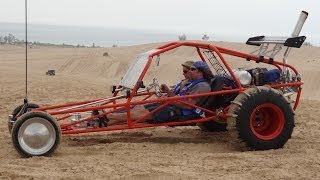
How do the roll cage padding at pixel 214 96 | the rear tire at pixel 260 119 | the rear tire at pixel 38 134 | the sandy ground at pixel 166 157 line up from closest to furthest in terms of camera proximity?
the sandy ground at pixel 166 157
the rear tire at pixel 38 134
the rear tire at pixel 260 119
the roll cage padding at pixel 214 96

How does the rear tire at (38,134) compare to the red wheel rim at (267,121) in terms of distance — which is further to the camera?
the red wheel rim at (267,121)

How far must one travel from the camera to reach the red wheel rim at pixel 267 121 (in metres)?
6.62

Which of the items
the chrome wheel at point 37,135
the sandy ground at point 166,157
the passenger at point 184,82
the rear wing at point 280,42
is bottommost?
the sandy ground at point 166,157

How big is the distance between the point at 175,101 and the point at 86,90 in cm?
738

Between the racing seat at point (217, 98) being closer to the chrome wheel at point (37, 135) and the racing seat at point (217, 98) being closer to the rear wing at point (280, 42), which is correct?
the rear wing at point (280, 42)

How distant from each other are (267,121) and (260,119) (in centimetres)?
9

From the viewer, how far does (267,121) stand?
6.84 meters

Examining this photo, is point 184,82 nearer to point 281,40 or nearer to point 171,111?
point 171,111

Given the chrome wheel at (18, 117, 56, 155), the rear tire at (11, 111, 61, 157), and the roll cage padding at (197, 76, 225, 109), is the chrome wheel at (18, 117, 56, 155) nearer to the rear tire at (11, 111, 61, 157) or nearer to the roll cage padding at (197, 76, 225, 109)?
the rear tire at (11, 111, 61, 157)

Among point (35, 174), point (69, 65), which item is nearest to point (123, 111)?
point (35, 174)

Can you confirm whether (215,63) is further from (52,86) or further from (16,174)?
(52,86)

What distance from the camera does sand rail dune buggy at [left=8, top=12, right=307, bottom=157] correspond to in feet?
19.7

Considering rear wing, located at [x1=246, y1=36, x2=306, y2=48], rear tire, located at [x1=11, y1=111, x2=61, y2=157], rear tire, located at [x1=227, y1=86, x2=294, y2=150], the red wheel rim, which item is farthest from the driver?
rear wing, located at [x1=246, y1=36, x2=306, y2=48]

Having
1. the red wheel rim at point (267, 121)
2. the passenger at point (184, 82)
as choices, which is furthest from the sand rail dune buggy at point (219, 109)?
the passenger at point (184, 82)
